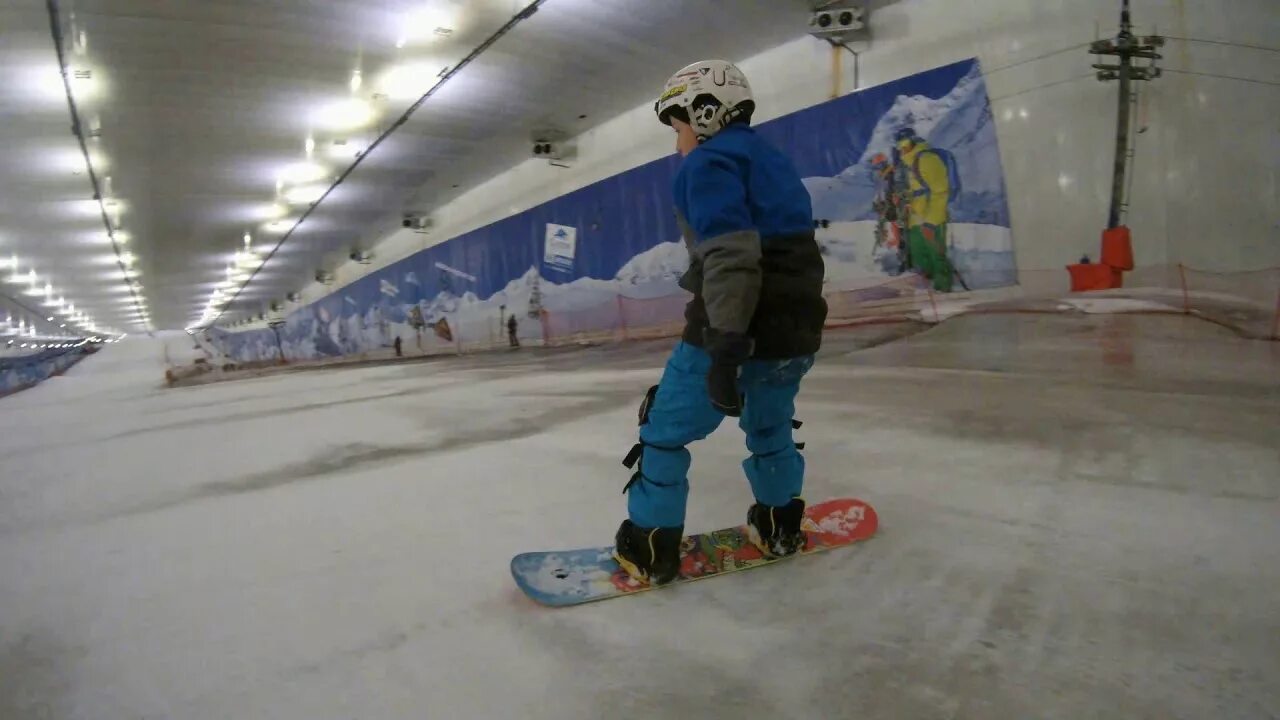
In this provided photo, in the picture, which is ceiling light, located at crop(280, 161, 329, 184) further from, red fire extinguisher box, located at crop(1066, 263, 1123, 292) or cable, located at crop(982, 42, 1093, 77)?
red fire extinguisher box, located at crop(1066, 263, 1123, 292)

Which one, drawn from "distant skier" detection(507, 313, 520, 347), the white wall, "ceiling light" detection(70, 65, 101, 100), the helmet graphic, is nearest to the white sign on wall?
"distant skier" detection(507, 313, 520, 347)

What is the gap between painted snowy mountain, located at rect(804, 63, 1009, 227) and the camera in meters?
5.32

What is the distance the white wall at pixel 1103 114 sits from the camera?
13.1ft

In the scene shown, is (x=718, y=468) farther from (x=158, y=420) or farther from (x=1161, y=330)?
(x=158, y=420)

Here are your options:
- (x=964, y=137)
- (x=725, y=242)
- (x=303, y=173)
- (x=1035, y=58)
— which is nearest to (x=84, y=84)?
A: (x=303, y=173)

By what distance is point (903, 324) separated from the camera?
575 centimetres

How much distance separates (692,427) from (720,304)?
1.01 ft

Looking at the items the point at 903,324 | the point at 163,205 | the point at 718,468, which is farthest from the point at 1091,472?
the point at 163,205

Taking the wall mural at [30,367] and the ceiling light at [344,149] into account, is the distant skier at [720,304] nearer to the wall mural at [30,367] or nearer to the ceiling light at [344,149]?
the ceiling light at [344,149]

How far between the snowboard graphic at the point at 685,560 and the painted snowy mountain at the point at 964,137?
4233 mm

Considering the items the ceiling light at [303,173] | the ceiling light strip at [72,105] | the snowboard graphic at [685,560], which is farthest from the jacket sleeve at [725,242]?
the ceiling light at [303,173]

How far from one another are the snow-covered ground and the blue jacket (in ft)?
2.06

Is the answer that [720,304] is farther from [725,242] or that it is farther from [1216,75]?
[1216,75]

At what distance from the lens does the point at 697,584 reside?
58.5 inches
